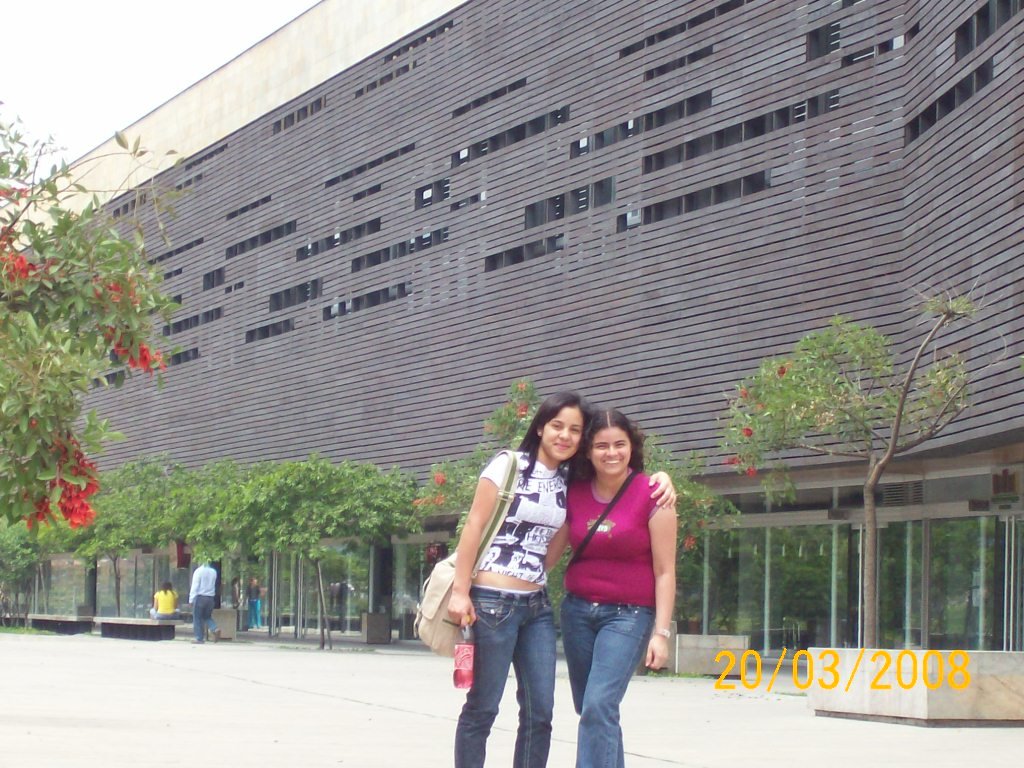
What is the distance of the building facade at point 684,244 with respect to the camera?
25609 millimetres

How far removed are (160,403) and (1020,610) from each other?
32.2 meters

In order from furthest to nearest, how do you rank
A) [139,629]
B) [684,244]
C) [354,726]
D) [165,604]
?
[165,604], [139,629], [684,244], [354,726]

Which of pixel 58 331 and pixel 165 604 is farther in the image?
pixel 165 604

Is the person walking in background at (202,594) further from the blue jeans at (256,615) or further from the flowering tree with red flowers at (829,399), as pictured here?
the flowering tree with red flowers at (829,399)

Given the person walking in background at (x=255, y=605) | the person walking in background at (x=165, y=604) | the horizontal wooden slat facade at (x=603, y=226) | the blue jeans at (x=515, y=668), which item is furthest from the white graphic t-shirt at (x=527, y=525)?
the person walking in background at (x=255, y=605)

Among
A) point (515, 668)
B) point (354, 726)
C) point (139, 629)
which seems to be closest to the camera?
point (515, 668)

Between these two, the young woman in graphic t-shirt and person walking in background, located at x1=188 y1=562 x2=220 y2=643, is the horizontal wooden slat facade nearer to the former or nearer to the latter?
person walking in background, located at x1=188 y1=562 x2=220 y2=643

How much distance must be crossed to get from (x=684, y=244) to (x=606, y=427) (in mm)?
24746

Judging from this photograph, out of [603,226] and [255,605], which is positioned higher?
[603,226]

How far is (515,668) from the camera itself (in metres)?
6.92

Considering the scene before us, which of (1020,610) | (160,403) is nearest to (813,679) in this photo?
(1020,610)

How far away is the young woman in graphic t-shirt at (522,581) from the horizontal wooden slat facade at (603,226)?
647 inches

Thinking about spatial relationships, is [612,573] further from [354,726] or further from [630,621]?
[354,726]
